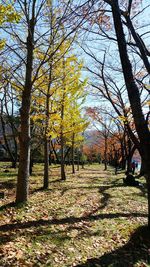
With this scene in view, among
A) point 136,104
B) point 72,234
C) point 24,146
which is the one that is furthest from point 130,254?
point 24,146

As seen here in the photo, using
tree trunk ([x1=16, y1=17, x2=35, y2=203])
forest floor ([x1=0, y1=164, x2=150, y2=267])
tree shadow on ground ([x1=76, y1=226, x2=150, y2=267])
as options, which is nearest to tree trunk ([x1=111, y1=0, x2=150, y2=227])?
tree shadow on ground ([x1=76, y1=226, x2=150, y2=267])

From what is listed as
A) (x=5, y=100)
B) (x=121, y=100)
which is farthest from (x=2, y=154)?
(x=121, y=100)

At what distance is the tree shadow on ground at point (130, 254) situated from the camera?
5.16 metres

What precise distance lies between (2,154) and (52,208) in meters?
31.9

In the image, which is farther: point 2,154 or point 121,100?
point 2,154

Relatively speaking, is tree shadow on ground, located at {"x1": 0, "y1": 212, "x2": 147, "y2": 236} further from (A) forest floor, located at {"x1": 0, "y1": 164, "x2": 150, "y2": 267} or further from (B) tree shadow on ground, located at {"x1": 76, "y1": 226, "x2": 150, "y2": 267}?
(B) tree shadow on ground, located at {"x1": 76, "y1": 226, "x2": 150, "y2": 267}

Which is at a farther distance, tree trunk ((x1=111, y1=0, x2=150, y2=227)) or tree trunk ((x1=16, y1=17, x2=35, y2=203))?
tree trunk ((x1=16, y1=17, x2=35, y2=203))

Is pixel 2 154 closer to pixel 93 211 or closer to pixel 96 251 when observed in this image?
pixel 93 211

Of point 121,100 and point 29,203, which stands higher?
point 121,100

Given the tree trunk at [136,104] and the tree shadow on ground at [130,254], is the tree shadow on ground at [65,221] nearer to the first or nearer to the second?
the tree shadow on ground at [130,254]

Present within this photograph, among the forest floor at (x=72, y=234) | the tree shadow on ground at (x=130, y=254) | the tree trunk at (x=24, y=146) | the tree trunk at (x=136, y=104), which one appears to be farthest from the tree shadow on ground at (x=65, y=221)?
the tree trunk at (x=136, y=104)

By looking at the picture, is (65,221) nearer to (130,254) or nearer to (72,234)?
(72,234)

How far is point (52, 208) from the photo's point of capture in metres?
8.55

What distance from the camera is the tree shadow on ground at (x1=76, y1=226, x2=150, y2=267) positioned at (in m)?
5.16
